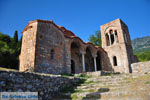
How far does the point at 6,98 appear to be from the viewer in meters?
4.10

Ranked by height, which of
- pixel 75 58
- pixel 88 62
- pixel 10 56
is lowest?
pixel 88 62

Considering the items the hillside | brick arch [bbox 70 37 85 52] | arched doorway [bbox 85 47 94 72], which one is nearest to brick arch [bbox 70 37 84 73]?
brick arch [bbox 70 37 85 52]


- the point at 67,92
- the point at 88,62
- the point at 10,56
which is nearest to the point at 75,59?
the point at 88,62

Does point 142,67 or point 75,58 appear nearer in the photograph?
point 142,67

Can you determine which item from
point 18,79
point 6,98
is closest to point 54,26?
point 18,79

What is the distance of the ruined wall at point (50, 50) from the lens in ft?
33.5

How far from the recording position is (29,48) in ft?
34.3

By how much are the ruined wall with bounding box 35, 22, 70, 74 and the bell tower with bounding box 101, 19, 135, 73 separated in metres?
8.92

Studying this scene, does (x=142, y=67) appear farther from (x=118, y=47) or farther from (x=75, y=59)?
(x=118, y=47)

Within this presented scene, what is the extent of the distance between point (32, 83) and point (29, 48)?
5862 mm

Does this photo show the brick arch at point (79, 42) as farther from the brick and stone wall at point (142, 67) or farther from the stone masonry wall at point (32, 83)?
the stone masonry wall at point (32, 83)

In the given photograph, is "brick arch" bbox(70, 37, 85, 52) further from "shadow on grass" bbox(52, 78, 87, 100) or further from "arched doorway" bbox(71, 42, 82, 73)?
"shadow on grass" bbox(52, 78, 87, 100)

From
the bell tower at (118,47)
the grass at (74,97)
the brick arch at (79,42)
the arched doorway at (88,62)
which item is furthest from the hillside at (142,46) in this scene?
the grass at (74,97)

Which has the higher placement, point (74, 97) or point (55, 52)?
point (55, 52)
